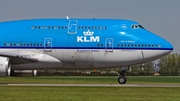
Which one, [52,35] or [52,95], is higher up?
[52,35]

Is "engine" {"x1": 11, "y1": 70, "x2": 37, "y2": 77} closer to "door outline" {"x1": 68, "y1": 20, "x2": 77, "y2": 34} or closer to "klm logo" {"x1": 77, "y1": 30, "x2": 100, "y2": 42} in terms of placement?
"door outline" {"x1": 68, "y1": 20, "x2": 77, "y2": 34}

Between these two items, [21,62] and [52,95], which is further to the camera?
[21,62]

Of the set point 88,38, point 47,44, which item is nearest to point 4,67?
point 47,44

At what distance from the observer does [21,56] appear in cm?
Result: 4459

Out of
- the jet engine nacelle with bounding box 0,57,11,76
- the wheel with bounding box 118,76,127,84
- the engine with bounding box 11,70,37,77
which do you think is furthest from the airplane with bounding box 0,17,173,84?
the jet engine nacelle with bounding box 0,57,11,76

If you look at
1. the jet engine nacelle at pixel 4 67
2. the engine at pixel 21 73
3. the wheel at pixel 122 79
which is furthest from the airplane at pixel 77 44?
the jet engine nacelle at pixel 4 67

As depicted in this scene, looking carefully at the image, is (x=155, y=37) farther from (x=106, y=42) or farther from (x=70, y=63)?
(x=70, y=63)

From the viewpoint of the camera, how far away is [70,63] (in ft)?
150

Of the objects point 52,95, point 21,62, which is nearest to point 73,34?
point 21,62

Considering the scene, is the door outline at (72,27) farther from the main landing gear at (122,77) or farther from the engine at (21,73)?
the main landing gear at (122,77)

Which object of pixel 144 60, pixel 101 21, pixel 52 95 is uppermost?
pixel 101 21

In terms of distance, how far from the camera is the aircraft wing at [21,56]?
4450 cm

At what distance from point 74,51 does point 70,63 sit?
1.36 meters

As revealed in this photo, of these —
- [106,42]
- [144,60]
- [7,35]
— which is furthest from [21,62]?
[144,60]
